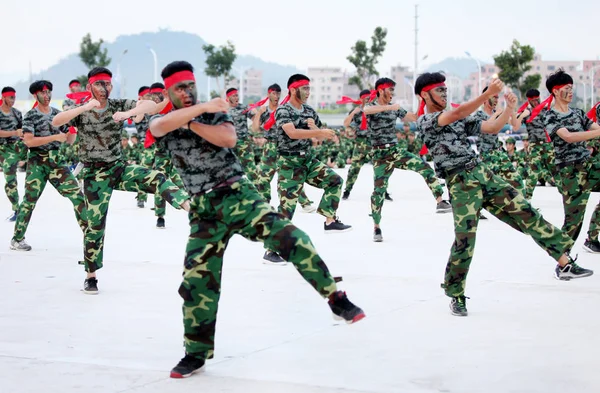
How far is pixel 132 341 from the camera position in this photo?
20.4 ft

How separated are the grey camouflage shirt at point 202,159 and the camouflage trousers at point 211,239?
0.07 meters

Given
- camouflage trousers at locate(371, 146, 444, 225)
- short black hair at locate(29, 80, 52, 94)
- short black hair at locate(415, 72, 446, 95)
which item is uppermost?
short black hair at locate(415, 72, 446, 95)

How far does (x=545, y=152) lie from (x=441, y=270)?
7.01 m

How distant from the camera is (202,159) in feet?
18.2

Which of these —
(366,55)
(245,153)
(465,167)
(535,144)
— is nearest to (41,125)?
(465,167)

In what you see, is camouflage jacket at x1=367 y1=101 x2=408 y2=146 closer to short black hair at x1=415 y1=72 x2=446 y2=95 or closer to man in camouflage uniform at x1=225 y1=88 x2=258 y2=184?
short black hair at x1=415 y1=72 x2=446 y2=95

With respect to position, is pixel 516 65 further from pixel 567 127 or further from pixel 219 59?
pixel 567 127

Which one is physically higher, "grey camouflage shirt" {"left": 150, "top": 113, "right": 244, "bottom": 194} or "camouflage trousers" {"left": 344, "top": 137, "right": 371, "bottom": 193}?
"grey camouflage shirt" {"left": 150, "top": 113, "right": 244, "bottom": 194}

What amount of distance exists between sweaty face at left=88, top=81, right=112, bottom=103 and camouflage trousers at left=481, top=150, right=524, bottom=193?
23.7 ft

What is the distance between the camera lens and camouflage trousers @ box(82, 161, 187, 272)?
806 centimetres

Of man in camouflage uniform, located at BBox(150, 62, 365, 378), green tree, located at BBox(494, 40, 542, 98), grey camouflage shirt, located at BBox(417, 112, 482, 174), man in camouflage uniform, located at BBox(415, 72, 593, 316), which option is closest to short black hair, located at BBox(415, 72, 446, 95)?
man in camouflage uniform, located at BBox(415, 72, 593, 316)

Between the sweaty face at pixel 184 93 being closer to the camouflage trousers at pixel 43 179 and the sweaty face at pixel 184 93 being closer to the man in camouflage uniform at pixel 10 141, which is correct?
the camouflage trousers at pixel 43 179

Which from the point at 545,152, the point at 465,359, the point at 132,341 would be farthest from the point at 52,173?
the point at 545,152

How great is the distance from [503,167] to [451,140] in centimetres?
738
